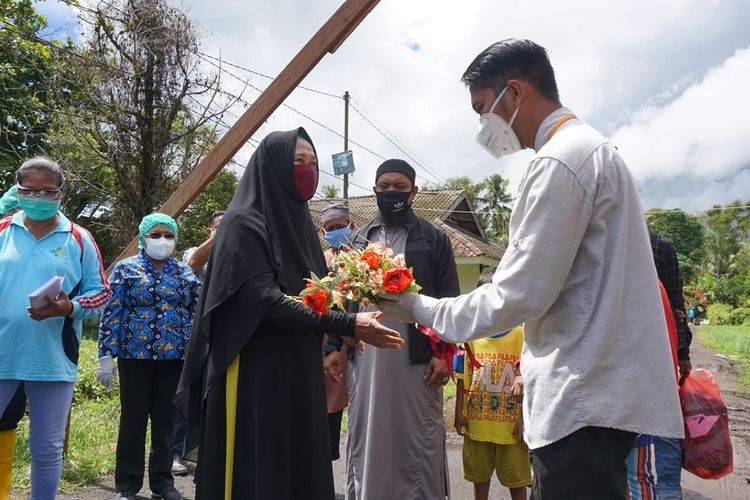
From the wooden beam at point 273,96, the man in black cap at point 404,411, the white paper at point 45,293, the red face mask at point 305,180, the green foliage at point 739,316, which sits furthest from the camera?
the green foliage at point 739,316

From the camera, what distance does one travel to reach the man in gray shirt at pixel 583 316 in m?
1.78

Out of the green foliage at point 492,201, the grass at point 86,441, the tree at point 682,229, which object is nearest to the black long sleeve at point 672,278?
the grass at point 86,441

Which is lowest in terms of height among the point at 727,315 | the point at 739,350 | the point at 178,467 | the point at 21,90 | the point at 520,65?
the point at 178,467

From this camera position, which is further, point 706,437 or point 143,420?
point 143,420

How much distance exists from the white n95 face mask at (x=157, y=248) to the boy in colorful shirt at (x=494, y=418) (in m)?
2.55

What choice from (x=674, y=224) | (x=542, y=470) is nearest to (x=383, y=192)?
(x=542, y=470)

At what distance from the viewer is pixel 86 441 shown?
5.56 meters

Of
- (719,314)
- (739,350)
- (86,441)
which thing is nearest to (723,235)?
(719,314)

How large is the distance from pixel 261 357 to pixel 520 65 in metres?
1.76

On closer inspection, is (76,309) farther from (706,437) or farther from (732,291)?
(732,291)

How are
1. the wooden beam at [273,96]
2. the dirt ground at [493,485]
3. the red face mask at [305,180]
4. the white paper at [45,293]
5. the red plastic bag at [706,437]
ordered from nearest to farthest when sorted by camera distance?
the red face mask at [305,180] → the red plastic bag at [706,437] → the white paper at [45,293] → the dirt ground at [493,485] → the wooden beam at [273,96]

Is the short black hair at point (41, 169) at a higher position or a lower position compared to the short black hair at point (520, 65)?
higher

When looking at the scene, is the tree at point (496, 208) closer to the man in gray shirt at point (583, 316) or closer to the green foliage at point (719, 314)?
the green foliage at point (719, 314)

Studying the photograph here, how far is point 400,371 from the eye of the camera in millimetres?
3982
